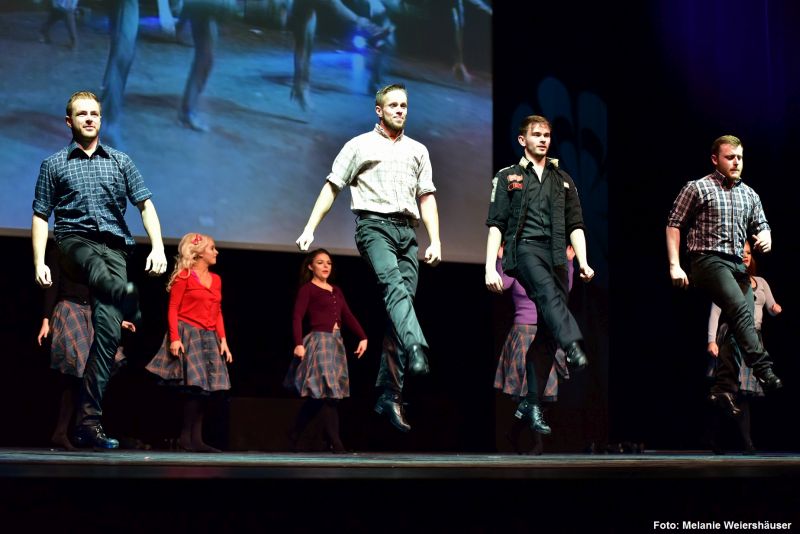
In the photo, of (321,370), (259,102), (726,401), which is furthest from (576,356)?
(259,102)

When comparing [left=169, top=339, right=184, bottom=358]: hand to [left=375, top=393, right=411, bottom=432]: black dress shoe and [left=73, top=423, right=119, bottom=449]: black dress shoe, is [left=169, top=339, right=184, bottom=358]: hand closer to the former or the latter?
[left=73, top=423, right=119, bottom=449]: black dress shoe

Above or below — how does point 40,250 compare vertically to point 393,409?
above

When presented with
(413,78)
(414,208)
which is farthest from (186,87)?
(414,208)

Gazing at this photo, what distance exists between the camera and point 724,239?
579cm

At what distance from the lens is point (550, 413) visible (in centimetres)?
824

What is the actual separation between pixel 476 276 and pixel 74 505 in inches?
226

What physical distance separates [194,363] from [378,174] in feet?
6.83

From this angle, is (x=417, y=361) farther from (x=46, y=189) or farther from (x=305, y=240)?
(x=46, y=189)

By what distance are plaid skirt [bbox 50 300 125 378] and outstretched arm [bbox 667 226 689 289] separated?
317 centimetres

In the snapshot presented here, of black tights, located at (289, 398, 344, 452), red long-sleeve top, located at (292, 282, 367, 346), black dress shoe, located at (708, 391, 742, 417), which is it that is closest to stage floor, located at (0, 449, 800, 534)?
black dress shoe, located at (708, 391, 742, 417)

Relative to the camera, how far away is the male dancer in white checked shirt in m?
5.07

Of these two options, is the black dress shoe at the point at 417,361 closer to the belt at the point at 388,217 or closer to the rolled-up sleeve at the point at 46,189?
the belt at the point at 388,217

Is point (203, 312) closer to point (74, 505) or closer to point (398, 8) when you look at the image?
point (398, 8)

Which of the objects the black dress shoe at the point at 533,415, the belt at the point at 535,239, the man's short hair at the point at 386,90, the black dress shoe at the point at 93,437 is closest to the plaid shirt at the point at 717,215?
the belt at the point at 535,239
